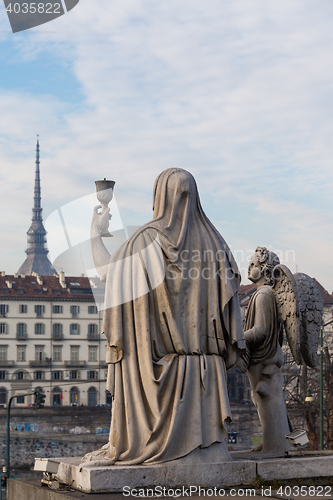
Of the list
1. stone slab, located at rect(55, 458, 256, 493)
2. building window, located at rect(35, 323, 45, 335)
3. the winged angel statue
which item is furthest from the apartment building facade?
stone slab, located at rect(55, 458, 256, 493)

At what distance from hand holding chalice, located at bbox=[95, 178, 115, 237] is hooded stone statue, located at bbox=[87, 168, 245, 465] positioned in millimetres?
469

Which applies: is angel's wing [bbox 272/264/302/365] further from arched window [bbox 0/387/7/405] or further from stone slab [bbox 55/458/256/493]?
arched window [bbox 0/387/7/405]

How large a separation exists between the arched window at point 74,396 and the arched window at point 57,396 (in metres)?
1.52

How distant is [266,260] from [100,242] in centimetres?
209

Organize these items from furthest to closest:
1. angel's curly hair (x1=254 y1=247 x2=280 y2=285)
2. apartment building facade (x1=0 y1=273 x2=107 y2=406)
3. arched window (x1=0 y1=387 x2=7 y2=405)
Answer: apartment building facade (x1=0 y1=273 x2=107 y2=406), arched window (x1=0 y1=387 x2=7 y2=405), angel's curly hair (x1=254 y1=247 x2=280 y2=285)

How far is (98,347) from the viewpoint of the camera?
106125 mm

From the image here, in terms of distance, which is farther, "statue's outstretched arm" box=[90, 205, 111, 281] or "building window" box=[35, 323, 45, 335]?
"building window" box=[35, 323, 45, 335]

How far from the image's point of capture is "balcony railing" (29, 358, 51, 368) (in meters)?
104

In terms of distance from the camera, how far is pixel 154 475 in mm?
6113

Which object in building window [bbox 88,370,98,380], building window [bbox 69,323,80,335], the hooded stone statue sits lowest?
the hooded stone statue

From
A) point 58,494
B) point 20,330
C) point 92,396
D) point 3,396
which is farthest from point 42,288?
point 58,494

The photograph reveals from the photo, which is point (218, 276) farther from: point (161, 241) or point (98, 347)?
point (98, 347)

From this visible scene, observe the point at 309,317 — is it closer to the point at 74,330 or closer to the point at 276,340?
the point at 276,340

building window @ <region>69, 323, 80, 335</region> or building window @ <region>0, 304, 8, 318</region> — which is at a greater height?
building window @ <region>0, 304, 8, 318</region>
